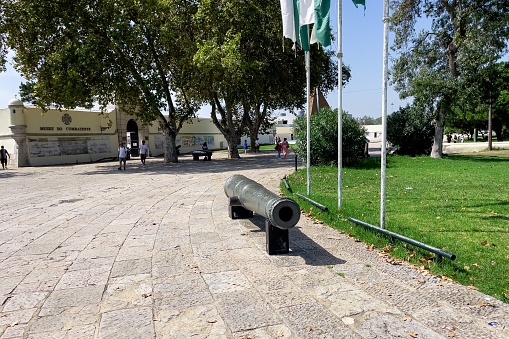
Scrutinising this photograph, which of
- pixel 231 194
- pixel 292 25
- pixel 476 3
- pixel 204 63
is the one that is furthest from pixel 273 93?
pixel 231 194

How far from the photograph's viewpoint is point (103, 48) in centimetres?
2167

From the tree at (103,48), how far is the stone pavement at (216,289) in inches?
629

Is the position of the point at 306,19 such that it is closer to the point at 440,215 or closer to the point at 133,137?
the point at 440,215

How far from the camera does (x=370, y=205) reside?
8641 millimetres

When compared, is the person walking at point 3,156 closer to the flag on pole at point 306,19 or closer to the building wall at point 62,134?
the building wall at point 62,134

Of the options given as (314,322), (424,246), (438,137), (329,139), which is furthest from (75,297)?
(438,137)

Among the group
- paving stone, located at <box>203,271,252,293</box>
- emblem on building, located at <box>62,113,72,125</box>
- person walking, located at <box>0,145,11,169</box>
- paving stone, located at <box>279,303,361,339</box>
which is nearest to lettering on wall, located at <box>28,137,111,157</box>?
emblem on building, located at <box>62,113,72,125</box>

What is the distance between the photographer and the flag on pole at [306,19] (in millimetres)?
7734

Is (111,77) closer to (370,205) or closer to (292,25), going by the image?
(292,25)

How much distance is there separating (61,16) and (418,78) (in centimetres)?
1911

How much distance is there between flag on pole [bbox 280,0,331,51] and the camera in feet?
25.4

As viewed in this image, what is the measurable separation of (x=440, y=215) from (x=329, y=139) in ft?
34.7

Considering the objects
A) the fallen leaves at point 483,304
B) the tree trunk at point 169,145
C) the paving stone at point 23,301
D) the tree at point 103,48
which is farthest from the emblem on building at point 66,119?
the fallen leaves at point 483,304

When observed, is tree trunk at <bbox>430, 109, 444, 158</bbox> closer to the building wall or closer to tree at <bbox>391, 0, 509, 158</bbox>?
tree at <bbox>391, 0, 509, 158</bbox>
